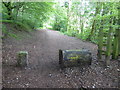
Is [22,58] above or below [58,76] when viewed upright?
above

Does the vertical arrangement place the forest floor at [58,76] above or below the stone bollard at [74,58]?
below

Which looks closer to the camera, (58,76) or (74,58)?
(58,76)

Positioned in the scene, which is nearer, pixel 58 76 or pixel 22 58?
pixel 58 76

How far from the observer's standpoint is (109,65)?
368 centimetres

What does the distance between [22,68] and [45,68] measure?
830 millimetres

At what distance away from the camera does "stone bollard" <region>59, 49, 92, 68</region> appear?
134 inches

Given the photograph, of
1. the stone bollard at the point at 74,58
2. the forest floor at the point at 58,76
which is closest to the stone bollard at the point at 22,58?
the forest floor at the point at 58,76

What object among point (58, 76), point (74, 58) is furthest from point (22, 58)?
point (74, 58)

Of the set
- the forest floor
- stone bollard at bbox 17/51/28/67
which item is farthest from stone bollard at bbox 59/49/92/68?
stone bollard at bbox 17/51/28/67

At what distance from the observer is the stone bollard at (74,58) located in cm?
342

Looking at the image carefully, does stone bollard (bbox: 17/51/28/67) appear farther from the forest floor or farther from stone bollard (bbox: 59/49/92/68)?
stone bollard (bbox: 59/49/92/68)

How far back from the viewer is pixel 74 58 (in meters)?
3.48

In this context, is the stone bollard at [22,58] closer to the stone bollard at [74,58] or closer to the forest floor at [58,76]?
the forest floor at [58,76]

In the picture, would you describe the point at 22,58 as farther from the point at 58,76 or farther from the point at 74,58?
the point at 74,58
